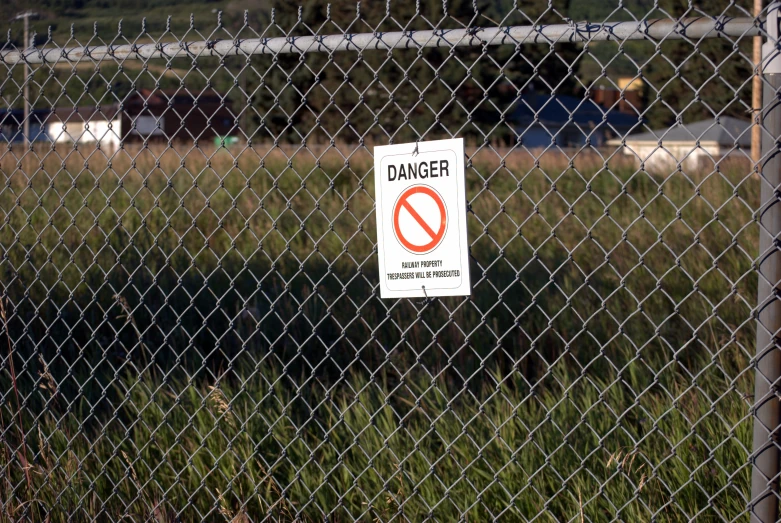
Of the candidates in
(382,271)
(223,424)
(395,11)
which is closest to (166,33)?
(382,271)

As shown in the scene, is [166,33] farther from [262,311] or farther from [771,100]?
[262,311]

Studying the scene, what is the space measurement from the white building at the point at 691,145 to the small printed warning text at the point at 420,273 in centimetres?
54

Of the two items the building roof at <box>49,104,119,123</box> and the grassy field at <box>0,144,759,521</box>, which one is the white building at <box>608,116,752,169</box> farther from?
the building roof at <box>49,104,119,123</box>

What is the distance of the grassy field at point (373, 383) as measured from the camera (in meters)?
2.36

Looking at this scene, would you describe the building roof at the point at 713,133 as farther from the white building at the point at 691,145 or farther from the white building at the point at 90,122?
the white building at the point at 90,122

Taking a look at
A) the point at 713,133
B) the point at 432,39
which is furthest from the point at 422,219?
the point at 713,133

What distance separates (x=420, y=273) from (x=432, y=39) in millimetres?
640

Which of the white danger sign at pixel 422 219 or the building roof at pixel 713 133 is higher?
the building roof at pixel 713 133

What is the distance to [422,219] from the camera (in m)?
2.00

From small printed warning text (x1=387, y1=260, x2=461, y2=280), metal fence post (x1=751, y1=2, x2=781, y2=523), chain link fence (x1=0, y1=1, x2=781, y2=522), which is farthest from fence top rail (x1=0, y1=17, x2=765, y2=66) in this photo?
small printed warning text (x1=387, y1=260, x2=461, y2=280)

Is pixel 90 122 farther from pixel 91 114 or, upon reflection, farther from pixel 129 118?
pixel 129 118

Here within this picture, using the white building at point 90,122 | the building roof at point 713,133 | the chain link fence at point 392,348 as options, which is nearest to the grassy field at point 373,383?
the chain link fence at point 392,348

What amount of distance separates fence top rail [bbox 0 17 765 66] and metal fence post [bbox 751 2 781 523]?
127 mm

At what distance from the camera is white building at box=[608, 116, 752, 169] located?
5.76 ft
